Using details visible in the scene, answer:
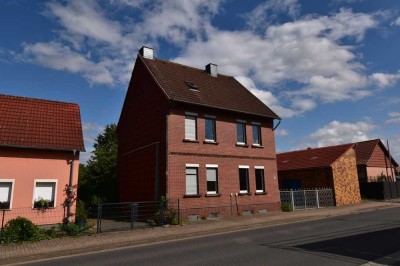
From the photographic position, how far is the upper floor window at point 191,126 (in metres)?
20.3

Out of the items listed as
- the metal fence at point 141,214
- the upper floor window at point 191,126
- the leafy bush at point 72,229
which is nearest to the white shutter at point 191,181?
the metal fence at point 141,214

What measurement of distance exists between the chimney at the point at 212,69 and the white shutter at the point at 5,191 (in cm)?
1689

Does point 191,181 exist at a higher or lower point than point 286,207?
higher

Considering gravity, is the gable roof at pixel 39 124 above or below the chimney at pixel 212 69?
below

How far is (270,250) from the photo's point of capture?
9.81 metres

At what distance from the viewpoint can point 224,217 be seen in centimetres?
1980

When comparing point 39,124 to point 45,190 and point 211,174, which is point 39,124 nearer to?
point 45,190

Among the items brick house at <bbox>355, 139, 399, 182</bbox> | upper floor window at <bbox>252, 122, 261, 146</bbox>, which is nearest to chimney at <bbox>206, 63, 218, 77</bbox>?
A: upper floor window at <bbox>252, 122, 261, 146</bbox>

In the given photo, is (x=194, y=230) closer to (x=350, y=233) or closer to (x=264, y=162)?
(x=350, y=233)

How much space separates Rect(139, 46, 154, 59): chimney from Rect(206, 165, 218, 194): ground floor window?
31.4ft

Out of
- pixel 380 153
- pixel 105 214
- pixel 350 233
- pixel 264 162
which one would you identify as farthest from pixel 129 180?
pixel 380 153

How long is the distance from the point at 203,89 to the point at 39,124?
35.6ft

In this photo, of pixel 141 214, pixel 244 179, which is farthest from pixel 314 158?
pixel 141 214

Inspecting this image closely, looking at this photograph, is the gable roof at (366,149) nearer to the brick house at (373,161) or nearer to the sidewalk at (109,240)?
the brick house at (373,161)
